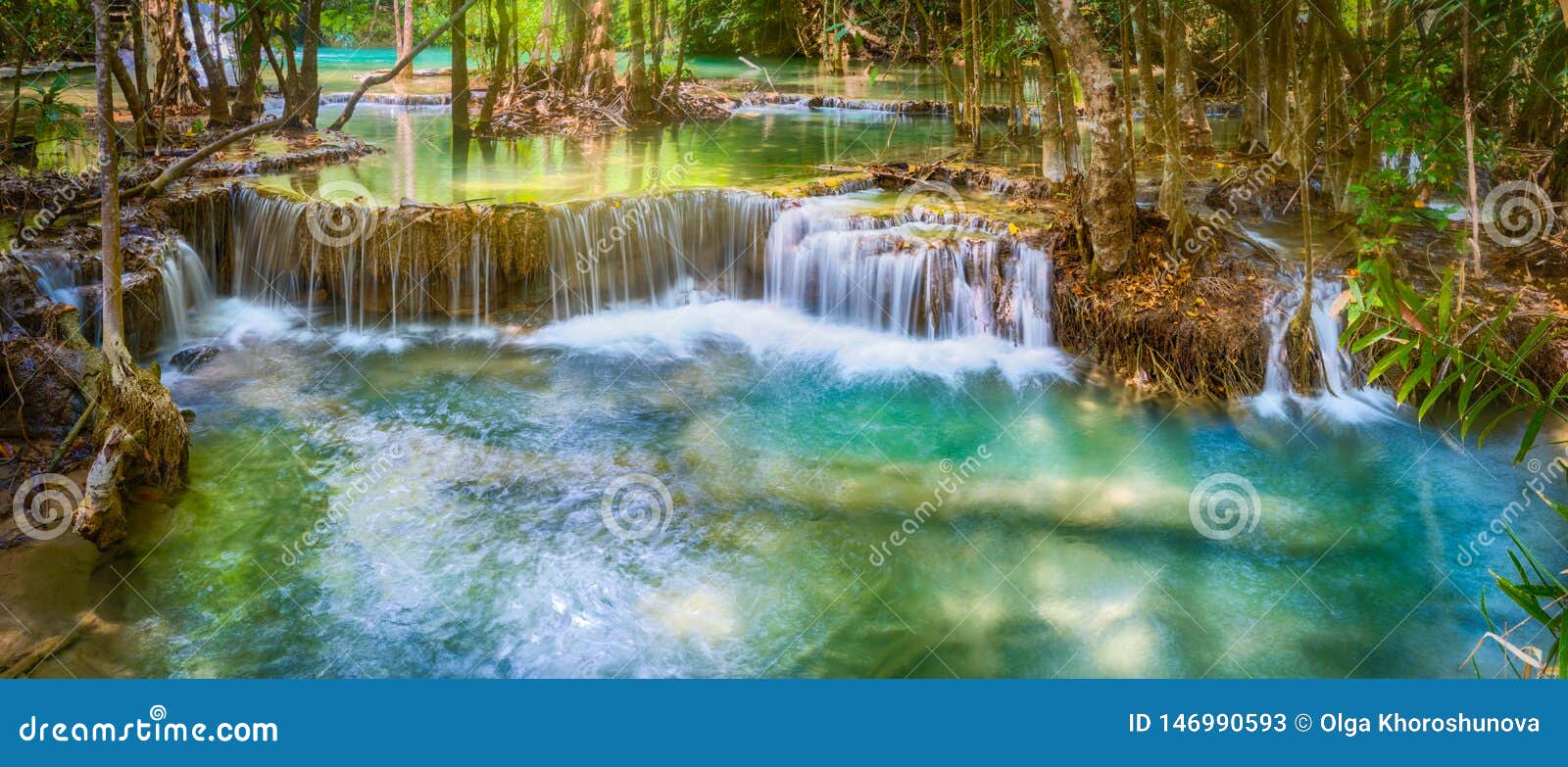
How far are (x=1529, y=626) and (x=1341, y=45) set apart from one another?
5869mm

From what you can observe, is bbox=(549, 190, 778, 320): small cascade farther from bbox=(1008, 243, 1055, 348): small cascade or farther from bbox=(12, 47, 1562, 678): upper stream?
bbox=(1008, 243, 1055, 348): small cascade

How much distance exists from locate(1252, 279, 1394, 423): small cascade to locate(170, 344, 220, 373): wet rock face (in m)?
9.17

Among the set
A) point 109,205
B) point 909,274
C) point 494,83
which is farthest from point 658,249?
point 494,83

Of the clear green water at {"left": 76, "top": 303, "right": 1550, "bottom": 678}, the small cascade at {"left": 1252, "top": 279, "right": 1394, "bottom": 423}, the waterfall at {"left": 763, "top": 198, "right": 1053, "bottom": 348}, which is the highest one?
the waterfall at {"left": 763, "top": 198, "right": 1053, "bottom": 348}

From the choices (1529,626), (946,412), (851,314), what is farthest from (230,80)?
(1529,626)

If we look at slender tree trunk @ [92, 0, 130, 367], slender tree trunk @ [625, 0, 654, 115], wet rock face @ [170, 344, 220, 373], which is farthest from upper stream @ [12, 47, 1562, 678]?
slender tree trunk @ [625, 0, 654, 115]

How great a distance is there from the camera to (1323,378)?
888cm

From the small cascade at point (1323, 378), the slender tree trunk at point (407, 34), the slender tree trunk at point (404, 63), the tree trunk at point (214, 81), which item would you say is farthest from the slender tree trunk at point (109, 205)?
the slender tree trunk at point (407, 34)

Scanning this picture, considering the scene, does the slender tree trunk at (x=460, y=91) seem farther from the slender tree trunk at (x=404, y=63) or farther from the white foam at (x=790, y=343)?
the slender tree trunk at (x=404, y=63)

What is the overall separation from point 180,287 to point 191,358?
45.9 inches

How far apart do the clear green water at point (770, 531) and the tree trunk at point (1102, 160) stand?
4.41ft

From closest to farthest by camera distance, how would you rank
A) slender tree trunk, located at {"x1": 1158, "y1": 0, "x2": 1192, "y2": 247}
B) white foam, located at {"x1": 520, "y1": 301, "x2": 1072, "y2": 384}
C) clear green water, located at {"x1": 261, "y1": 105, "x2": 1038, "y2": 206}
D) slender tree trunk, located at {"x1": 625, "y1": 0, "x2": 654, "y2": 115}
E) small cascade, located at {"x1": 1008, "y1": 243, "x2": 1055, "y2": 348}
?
slender tree trunk, located at {"x1": 1158, "y1": 0, "x2": 1192, "y2": 247} < white foam, located at {"x1": 520, "y1": 301, "x2": 1072, "y2": 384} < small cascade, located at {"x1": 1008, "y1": 243, "x2": 1055, "y2": 348} < clear green water, located at {"x1": 261, "y1": 105, "x2": 1038, "y2": 206} < slender tree trunk, located at {"x1": 625, "y1": 0, "x2": 654, "y2": 115}

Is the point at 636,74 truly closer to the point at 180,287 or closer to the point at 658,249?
the point at 658,249

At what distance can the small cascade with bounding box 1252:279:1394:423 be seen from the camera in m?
8.73
